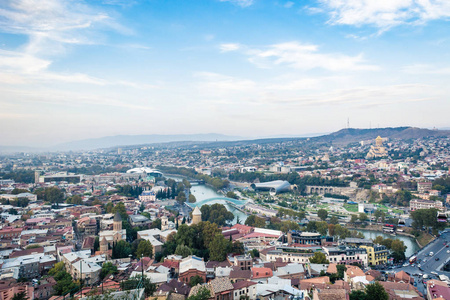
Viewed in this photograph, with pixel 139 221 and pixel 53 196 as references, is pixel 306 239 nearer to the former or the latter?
pixel 139 221

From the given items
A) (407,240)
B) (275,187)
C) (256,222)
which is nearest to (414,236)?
(407,240)

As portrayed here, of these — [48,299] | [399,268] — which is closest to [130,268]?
[48,299]

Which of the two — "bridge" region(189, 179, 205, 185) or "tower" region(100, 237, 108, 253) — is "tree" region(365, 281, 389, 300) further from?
"bridge" region(189, 179, 205, 185)

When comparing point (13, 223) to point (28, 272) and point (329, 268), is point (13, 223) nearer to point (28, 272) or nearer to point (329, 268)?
point (28, 272)

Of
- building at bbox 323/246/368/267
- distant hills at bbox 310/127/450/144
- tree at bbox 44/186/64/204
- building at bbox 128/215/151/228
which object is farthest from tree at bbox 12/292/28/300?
distant hills at bbox 310/127/450/144

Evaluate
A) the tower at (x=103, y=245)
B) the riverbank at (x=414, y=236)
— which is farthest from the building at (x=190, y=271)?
the riverbank at (x=414, y=236)
